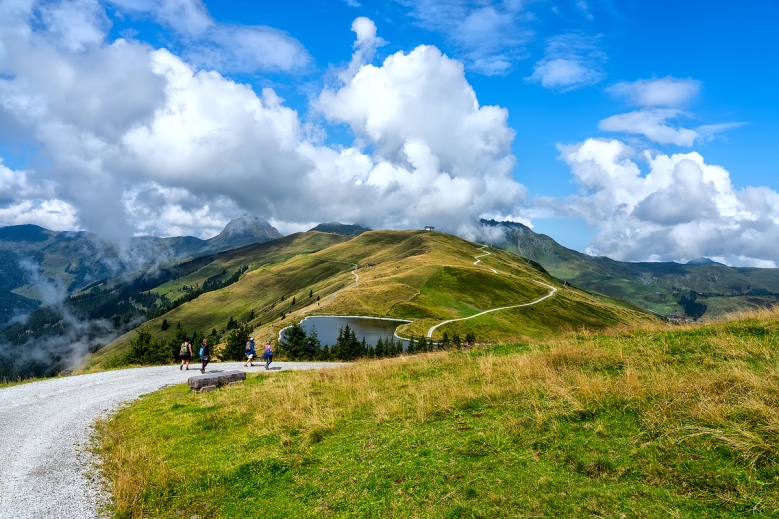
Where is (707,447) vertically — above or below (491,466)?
above

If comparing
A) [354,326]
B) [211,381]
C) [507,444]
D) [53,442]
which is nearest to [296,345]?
[211,381]

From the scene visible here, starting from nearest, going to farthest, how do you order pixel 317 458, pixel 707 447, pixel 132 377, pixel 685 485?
pixel 685 485 → pixel 707 447 → pixel 317 458 → pixel 132 377

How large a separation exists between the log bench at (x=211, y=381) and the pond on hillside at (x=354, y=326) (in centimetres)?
8558

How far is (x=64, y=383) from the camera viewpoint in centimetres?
2883

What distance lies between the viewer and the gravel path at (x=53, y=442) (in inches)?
444

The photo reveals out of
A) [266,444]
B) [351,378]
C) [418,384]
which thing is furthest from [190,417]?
[418,384]

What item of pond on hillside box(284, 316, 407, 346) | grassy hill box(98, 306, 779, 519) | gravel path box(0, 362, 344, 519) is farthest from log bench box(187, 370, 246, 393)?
pond on hillside box(284, 316, 407, 346)

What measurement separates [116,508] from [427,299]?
154120 mm

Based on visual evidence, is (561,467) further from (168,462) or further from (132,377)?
(132,377)

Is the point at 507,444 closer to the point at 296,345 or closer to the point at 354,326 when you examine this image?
the point at 296,345

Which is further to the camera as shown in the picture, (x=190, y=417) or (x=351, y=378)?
(x=351, y=378)

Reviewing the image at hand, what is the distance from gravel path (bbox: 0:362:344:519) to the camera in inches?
444

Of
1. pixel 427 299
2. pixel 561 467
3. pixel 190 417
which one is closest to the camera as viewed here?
pixel 561 467

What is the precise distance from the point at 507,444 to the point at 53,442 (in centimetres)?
1772
